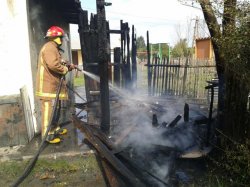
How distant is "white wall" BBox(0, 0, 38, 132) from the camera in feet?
21.8

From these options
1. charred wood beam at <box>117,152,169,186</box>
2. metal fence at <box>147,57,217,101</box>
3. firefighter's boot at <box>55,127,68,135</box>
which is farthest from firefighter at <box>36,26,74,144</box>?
metal fence at <box>147,57,217,101</box>

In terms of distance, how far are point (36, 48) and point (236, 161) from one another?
Result: 5.34 meters

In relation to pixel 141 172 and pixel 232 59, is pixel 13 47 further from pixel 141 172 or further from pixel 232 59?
pixel 232 59

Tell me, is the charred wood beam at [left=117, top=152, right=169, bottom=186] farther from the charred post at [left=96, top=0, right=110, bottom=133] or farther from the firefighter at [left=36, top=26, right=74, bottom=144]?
the firefighter at [left=36, top=26, right=74, bottom=144]

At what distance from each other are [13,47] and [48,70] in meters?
0.94

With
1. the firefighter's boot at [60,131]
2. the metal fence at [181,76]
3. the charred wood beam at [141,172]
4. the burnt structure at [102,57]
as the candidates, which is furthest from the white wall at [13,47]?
the metal fence at [181,76]

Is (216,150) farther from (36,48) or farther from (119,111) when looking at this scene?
(36,48)

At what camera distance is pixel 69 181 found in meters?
5.35

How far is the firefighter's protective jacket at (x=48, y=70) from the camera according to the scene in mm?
6473

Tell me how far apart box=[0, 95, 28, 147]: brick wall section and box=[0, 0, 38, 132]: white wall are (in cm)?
36

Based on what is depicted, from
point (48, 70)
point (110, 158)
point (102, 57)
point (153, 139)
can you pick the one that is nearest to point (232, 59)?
point (110, 158)

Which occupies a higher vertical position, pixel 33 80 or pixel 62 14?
pixel 62 14

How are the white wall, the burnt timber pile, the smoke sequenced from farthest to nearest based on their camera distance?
the white wall → the smoke → the burnt timber pile

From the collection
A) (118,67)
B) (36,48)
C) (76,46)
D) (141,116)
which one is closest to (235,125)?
(141,116)
